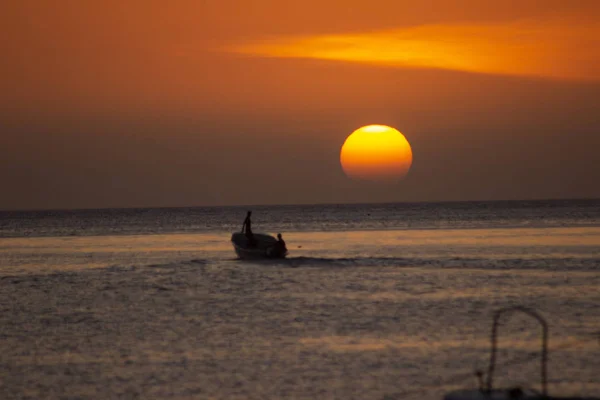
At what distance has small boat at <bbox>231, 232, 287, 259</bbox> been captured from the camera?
50.1 m

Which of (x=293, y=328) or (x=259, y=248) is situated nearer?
(x=293, y=328)

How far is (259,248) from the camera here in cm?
5056

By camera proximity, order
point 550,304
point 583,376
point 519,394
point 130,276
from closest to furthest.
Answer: point 519,394, point 583,376, point 550,304, point 130,276

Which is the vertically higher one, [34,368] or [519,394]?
[519,394]

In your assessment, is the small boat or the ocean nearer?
the ocean

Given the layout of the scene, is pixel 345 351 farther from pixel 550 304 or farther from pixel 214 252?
pixel 214 252

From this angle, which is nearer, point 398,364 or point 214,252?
point 398,364

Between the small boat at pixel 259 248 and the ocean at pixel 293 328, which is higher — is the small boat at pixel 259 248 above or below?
above

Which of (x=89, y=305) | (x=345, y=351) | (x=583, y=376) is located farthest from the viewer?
(x=89, y=305)

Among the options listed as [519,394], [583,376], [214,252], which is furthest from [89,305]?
[214,252]

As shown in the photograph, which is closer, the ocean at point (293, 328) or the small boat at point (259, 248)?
the ocean at point (293, 328)

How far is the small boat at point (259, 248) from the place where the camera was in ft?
164

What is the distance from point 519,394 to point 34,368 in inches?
471

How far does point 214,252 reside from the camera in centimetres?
6500
